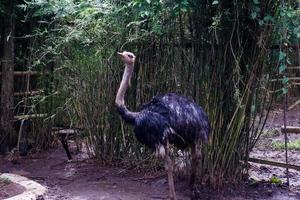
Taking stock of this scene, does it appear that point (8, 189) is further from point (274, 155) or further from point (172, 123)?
point (274, 155)

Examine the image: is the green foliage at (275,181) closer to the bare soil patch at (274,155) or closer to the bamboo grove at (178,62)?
the bare soil patch at (274,155)

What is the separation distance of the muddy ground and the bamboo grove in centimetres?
22

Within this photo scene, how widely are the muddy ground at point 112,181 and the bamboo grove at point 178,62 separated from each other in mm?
220

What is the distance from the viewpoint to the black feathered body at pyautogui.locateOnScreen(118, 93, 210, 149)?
483 cm

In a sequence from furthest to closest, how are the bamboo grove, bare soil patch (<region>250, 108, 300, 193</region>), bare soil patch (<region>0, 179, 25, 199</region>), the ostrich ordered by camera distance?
1. bare soil patch (<region>250, 108, 300, 193</region>)
2. the bamboo grove
3. bare soil patch (<region>0, 179, 25, 199</region>)
4. the ostrich

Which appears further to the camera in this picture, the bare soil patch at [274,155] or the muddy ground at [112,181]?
the bare soil patch at [274,155]

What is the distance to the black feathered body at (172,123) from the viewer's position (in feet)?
15.8

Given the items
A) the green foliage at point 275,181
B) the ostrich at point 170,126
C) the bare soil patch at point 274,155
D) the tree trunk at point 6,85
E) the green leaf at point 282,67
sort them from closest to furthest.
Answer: the ostrich at point 170,126
the green leaf at point 282,67
the green foliage at point 275,181
the bare soil patch at point 274,155
the tree trunk at point 6,85

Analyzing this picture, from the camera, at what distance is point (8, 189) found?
5258 mm

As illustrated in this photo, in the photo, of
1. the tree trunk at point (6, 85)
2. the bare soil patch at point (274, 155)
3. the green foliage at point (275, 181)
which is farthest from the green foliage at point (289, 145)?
the tree trunk at point (6, 85)

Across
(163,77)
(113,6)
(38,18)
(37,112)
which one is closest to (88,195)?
(163,77)

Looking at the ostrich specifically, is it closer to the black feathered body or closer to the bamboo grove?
the black feathered body

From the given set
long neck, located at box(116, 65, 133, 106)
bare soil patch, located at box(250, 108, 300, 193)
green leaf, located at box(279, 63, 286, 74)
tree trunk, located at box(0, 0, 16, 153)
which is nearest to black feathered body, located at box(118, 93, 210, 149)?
long neck, located at box(116, 65, 133, 106)

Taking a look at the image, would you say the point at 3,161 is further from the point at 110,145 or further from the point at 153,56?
the point at 153,56
